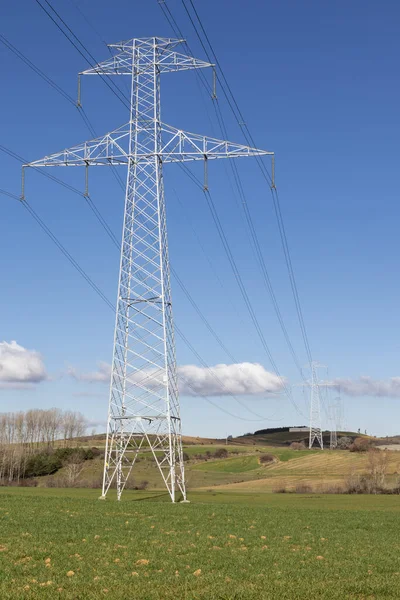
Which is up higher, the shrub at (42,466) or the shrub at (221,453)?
the shrub at (221,453)

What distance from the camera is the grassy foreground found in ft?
50.9

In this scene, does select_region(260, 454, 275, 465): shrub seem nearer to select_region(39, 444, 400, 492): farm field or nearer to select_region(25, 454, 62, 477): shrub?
select_region(39, 444, 400, 492): farm field

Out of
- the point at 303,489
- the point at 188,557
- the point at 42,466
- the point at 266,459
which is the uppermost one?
the point at 188,557

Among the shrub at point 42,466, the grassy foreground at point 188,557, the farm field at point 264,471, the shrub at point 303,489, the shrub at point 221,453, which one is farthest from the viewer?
the shrub at point 221,453

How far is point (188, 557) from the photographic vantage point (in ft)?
67.2

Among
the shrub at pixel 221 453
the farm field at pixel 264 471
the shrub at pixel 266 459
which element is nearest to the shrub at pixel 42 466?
the farm field at pixel 264 471

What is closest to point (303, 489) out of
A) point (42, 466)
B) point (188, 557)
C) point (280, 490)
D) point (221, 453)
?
point (280, 490)

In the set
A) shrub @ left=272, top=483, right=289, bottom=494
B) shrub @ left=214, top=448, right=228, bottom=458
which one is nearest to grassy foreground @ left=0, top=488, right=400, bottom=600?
shrub @ left=272, top=483, right=289, bottom=494

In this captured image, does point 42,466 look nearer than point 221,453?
Yes

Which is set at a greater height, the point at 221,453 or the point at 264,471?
the point at 221,453

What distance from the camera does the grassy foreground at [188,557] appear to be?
15508 mm

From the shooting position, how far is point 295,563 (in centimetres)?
2028

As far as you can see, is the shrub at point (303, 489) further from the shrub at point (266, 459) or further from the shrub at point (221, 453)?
the shrub at point (221, 453)

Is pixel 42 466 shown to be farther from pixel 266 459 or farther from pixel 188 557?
pixel 188 557
